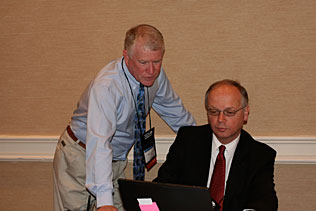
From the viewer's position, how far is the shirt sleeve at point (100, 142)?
225cm

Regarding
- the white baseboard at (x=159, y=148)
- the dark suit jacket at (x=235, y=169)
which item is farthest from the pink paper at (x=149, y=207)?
the white baseboard at (x=159, y=148)

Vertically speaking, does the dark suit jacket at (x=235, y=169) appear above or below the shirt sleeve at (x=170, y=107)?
below

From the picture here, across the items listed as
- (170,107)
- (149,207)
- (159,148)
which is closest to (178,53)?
(170,107)

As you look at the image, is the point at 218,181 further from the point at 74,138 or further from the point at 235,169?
the point at 74,138

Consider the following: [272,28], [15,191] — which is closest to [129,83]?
[272,28]

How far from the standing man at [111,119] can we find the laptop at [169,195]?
13.3 inches

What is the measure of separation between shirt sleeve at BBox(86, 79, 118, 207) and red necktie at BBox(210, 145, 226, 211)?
58cm

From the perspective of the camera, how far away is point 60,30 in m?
3.35

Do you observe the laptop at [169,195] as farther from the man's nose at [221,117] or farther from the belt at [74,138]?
the belt at [74,138]

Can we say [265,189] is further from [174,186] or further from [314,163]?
[314,163]

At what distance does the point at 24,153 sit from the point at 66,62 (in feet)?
2.79

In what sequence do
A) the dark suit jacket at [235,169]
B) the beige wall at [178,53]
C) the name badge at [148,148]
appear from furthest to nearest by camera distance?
the beige wall at [178,53] → the name badge at [148,148] → the dark suit jacket at [235,169]

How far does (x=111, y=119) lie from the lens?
240 centimetres

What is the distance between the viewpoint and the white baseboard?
3096 mm
